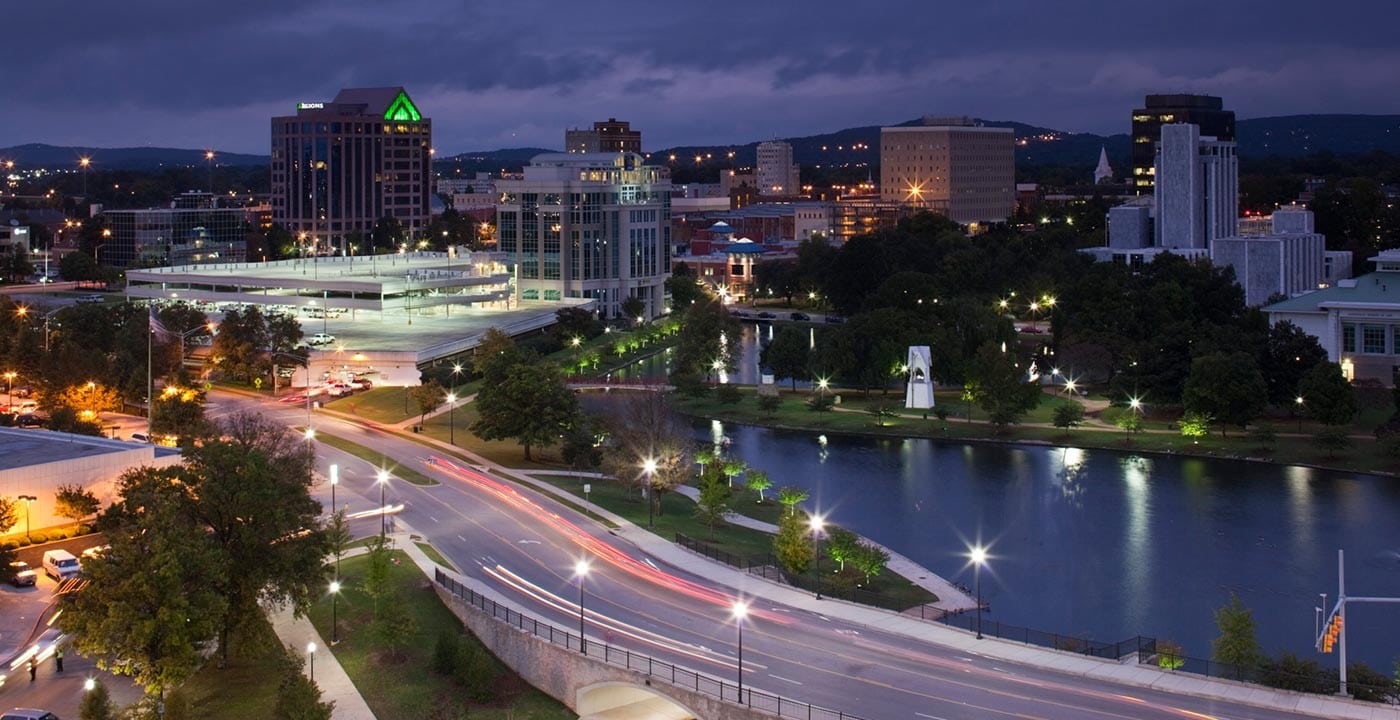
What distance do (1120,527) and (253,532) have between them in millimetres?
27486

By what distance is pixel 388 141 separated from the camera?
162500 mm

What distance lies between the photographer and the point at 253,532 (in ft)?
109

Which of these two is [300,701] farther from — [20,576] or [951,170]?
[951,170]

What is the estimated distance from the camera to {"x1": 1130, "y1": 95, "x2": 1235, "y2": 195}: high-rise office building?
159 metres

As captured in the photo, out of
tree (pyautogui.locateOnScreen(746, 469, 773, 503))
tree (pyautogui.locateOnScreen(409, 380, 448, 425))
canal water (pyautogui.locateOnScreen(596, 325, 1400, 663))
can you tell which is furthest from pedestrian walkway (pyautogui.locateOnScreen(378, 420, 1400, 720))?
tree (pyautogui.locateOnScreen(409, 380, 448, 425))

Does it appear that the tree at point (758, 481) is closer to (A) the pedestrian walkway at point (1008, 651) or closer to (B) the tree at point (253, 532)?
(A) the pedestrian walkway at point (1008, 651)

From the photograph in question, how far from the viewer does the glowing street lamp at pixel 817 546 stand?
38931mm

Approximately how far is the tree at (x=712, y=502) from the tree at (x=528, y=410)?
8.75m

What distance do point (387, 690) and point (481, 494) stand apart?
49.1ft

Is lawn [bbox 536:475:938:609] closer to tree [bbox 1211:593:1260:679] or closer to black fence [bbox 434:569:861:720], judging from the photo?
tree [bbox 1211:593:1260:679]

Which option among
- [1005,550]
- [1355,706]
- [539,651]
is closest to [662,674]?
[539,651]

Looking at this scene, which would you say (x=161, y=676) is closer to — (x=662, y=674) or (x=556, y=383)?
(x=662, y=674)

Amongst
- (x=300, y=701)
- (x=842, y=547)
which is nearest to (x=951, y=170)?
(x=842, y=547)

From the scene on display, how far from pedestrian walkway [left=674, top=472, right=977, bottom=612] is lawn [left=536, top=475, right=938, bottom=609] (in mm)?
363
